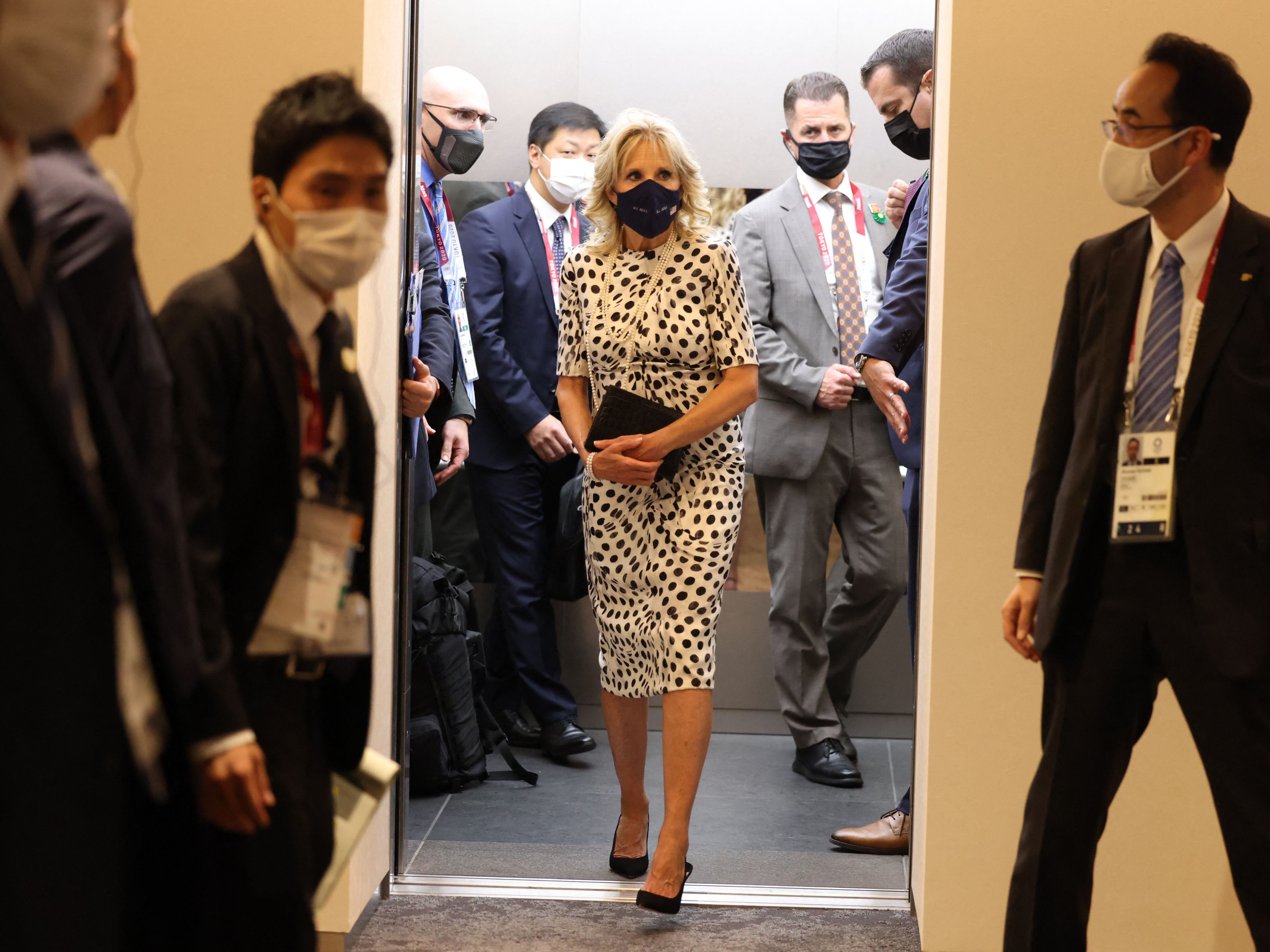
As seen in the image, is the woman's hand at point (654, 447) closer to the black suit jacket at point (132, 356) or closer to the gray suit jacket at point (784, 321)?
the gray suit jacket at point (784, 321)

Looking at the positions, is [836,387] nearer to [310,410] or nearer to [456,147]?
[456,147]

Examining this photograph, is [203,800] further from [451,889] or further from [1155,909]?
[1155,909]

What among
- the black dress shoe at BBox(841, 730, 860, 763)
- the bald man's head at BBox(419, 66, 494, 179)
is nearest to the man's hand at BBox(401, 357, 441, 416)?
the bald man's head at BBox(419, 66, 494, 179)

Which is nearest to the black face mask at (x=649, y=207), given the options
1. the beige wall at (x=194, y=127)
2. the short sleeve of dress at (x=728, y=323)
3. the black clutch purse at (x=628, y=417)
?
the short sleeve of dress at (x=728, y=323)

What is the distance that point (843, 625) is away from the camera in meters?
4.77

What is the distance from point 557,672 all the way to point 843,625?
1.01 meters

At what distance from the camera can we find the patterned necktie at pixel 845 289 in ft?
15.3

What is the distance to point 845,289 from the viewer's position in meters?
4.68

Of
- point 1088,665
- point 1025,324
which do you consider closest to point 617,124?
point 1025,324

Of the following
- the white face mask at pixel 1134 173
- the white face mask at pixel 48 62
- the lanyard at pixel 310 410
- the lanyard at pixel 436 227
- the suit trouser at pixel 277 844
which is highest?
the lanyard at pixel 436 227

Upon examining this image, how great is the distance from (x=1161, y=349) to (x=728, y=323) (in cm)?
Answer: 125

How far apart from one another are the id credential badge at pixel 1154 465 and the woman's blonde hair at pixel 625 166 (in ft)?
4.56

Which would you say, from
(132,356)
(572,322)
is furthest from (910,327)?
(132,356)

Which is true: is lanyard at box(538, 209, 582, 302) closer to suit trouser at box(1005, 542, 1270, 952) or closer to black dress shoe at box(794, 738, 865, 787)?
black dress shoe at box(794, 738, 865, 787)
